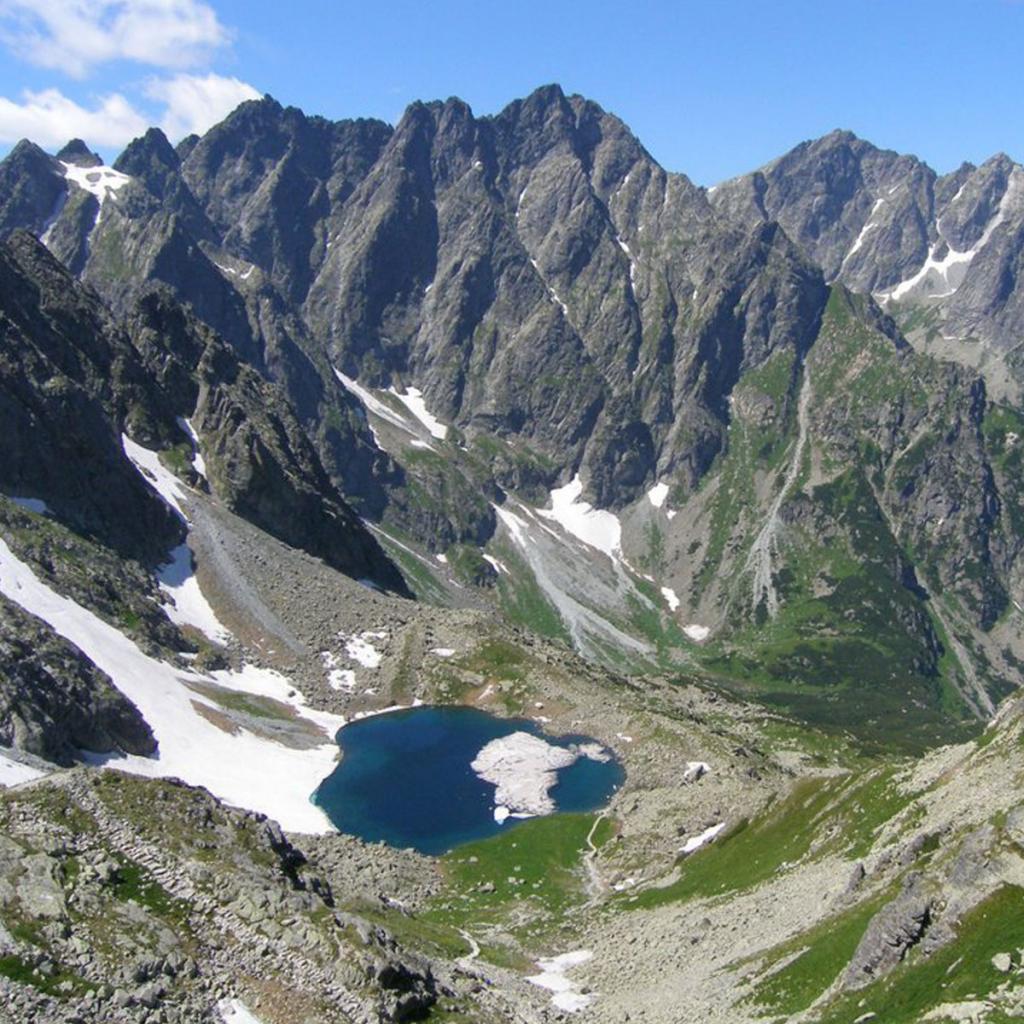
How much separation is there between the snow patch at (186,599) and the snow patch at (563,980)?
103539 millimetres

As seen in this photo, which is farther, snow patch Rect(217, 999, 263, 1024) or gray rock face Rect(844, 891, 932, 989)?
gray rock face Rect(844, 891, 932, 989)

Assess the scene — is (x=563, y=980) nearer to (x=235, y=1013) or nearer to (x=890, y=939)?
(x=890, y=939)

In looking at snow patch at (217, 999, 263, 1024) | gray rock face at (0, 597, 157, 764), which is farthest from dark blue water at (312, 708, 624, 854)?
snow patch at (217, 999, 263, 1024)

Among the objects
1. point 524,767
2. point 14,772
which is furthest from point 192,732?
point 14,772

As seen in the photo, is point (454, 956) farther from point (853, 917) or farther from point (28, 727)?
point (28, 727)

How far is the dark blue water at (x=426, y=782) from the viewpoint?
112m

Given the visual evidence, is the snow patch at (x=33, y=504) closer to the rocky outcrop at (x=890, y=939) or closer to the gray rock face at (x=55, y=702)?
the gray rock face at (x=55, y=702)

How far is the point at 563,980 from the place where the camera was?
6444 cm

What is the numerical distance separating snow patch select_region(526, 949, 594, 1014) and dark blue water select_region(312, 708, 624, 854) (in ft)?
123

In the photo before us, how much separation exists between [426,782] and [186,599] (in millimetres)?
62151

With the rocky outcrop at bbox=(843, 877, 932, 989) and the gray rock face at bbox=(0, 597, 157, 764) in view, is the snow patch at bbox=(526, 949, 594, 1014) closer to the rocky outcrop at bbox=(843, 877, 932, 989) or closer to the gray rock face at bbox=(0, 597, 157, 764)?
the rocky outcrop at bbox=(843, 877, 932, 989)

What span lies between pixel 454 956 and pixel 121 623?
92.2 m

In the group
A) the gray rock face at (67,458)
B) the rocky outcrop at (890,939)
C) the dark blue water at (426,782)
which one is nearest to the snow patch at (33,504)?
the gray rock face at (67,458)

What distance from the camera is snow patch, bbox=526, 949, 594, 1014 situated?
194 ft
